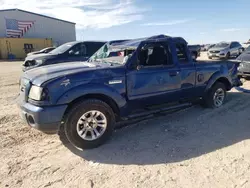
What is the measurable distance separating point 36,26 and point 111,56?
33431 millimetres

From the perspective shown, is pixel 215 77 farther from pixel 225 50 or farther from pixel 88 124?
pixel 225 50

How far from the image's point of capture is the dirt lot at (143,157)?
301 cm

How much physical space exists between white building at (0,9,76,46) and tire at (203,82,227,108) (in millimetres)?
32739

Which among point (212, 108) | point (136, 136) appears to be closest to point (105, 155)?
point (136, 136)

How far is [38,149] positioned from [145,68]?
234cm

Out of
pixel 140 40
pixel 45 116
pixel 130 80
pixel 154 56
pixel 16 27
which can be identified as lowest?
pixel 45 116

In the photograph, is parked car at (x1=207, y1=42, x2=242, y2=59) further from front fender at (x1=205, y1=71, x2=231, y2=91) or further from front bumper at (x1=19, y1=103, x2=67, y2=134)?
front bumper at (x1=19, y1=103, x2=67, y2=134)

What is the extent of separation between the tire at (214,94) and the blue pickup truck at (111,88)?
0.10 meters

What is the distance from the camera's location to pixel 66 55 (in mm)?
9344

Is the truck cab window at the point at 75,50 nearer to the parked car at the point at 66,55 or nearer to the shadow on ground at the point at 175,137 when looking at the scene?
the parked car at the point at 66,55

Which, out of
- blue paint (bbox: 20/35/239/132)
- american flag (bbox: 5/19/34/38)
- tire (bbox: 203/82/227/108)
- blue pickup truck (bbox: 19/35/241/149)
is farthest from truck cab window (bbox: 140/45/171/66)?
american flag (bbox: 5/19/34/38)

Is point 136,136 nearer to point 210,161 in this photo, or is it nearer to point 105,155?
point 105,155

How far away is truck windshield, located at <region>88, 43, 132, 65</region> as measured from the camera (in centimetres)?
442

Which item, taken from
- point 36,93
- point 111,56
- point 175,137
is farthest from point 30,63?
point 175,137
